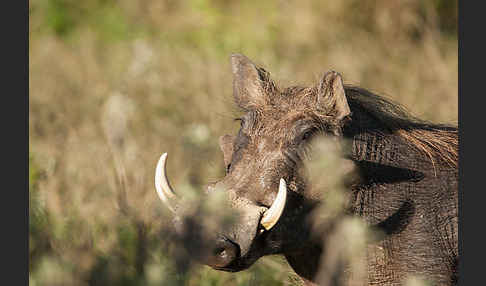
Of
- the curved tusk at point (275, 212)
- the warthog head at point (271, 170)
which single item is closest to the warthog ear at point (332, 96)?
the warthog head at point (271, 170)

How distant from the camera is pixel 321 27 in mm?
9602

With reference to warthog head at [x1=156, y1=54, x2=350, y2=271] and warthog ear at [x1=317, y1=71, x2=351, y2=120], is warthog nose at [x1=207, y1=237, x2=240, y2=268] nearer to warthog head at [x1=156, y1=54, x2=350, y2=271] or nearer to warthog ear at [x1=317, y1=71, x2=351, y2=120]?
warthog head at [x1=156, y1=54, x2=350, y2=271]

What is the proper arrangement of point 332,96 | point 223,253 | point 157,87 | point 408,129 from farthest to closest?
1. point 157,87
2. point 408,129
3. point 332,96
4. point 223,253

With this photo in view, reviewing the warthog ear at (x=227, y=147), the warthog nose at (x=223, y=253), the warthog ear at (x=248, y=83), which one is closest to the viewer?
the warthog nose at (x=223, y=253)

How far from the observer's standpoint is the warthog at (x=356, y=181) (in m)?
3.13

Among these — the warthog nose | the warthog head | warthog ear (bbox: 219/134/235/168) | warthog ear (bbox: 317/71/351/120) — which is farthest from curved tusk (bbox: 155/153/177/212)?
warthog ear (bbox: 317/71/351/120)

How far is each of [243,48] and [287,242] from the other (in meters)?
6.14

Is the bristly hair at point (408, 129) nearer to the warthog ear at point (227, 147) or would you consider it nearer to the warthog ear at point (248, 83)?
the warthog ear at point (248, 83)

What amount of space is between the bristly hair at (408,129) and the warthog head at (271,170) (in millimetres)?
226

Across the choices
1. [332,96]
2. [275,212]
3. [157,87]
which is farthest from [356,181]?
[157,87]

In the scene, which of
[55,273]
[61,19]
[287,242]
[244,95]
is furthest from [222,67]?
[55,273]

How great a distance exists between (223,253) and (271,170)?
441mm

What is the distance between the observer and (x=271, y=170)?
10.2 feet

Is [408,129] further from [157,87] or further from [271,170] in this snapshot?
[157,87]
